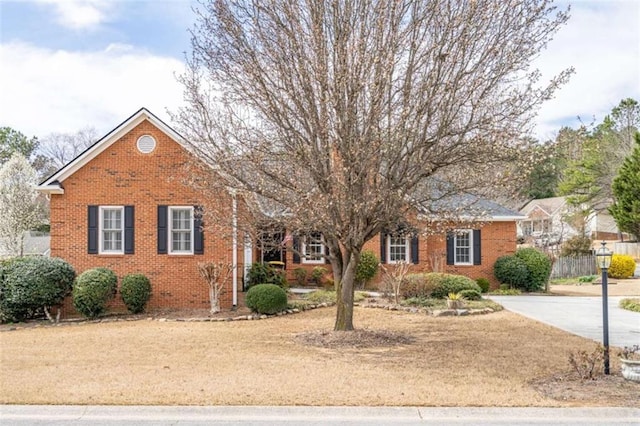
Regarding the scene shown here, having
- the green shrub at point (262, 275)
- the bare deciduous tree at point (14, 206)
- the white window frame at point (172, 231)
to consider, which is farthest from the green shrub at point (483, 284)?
the bare deciduous tree at point (14, 206)

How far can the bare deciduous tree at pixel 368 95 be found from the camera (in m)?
9.97

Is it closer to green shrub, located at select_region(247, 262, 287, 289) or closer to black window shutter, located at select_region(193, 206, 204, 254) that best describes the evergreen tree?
green shrub, located at select_region(247, 262, 287, 289)

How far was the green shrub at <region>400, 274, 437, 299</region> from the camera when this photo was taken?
735 inches

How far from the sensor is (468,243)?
2391 centimetres

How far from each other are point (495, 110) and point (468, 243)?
14187mm

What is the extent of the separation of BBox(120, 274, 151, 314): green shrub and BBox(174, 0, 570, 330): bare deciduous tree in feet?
22.8

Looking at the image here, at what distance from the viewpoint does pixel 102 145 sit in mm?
17281

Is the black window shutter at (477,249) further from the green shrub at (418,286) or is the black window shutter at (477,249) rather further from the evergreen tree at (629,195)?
the evergreen tree at (629,195)

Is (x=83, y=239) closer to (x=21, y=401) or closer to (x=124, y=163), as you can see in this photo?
(x=124, y=163)

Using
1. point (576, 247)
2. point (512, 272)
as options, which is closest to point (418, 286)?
point (512, 272)

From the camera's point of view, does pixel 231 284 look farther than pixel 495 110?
Yes

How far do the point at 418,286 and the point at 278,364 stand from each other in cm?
1007

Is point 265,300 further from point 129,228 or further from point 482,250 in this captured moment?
point 482,250

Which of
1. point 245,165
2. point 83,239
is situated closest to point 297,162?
point 245,165
